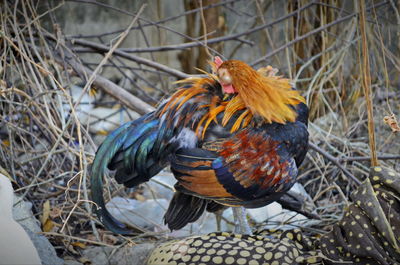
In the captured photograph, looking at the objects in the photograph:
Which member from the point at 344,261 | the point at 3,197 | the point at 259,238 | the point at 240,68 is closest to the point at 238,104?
the point at 240,68

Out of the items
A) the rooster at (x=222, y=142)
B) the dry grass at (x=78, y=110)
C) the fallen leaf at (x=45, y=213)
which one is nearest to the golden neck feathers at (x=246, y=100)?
the rooster at (x=222, y=142)

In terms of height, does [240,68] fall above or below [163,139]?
above

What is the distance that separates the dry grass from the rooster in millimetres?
206

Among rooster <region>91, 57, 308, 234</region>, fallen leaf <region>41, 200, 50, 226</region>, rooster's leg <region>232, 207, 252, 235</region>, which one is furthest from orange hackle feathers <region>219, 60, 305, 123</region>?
fallen leaf <region>41, 200, 50, 226</region>

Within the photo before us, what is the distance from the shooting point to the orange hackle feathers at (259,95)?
2.16 meters

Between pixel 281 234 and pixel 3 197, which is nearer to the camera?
pixel 3 197

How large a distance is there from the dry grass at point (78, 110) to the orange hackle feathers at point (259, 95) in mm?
367

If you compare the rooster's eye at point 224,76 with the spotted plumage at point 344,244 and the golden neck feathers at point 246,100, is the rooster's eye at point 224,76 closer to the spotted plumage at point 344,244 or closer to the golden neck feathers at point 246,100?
the golden neck feathers at point 246,100

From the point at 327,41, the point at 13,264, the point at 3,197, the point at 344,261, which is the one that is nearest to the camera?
the point at 13,264

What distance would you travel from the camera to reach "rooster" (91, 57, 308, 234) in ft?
7.07

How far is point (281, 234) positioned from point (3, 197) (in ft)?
3.54

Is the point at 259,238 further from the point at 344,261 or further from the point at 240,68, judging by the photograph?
the point at 240,68

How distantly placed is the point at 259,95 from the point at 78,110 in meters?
1.44

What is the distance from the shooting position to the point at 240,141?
2170 millimetres
